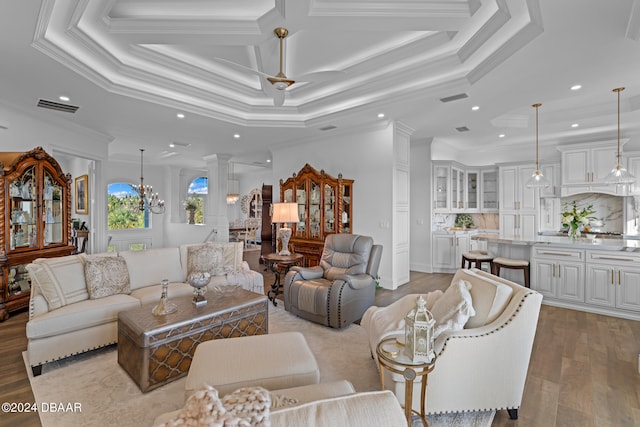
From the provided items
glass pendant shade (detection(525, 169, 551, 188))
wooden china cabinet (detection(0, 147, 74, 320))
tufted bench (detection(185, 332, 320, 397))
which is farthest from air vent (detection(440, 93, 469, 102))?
wooden china cabinet (detection(0, 147, 74, 320))

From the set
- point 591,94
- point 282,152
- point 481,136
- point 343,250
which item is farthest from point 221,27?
point 481,136

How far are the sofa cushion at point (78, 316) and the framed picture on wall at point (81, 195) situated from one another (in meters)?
6.66

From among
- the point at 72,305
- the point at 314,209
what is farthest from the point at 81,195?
the point at 72,305

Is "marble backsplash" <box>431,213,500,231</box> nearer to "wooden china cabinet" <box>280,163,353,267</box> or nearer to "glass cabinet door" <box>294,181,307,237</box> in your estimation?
"wooden china cabinet" <box>280,163,353,267</box>

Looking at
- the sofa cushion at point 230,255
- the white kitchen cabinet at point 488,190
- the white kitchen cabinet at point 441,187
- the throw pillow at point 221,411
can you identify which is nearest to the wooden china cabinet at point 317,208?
the sofa cushion at point 230,255

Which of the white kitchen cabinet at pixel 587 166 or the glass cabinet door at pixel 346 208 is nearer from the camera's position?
the glass cabinet door at pixel 346 208

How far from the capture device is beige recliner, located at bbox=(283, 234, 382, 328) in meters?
3.40

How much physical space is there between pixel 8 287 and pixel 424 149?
7.28 metres

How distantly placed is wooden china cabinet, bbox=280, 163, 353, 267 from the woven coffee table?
286 cm

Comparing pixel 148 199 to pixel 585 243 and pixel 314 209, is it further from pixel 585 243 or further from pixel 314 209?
pixel 585 243

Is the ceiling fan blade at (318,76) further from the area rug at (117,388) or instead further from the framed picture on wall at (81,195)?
the framed picture on wall at (81,195)

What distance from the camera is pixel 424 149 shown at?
6809 millimetres

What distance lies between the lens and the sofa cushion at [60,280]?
2.79 meters

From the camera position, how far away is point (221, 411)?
0.67 m
